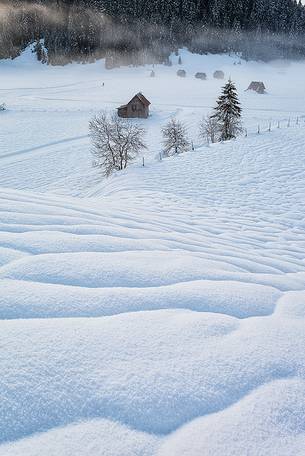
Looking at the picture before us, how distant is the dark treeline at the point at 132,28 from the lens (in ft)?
321

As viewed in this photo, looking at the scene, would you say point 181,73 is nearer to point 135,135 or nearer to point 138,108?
point 138,108

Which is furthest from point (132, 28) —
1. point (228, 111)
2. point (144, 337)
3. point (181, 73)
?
point (144, 337)

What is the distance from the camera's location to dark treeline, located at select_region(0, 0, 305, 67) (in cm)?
9794

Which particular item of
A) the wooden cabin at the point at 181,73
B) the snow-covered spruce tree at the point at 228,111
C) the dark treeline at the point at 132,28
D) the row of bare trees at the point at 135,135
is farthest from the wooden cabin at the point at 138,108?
the dark treeline at the point at 132,28

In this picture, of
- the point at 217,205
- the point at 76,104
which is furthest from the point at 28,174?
the point at 76,104

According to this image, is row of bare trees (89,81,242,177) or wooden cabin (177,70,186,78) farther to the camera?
wooden cabin (177,70,186,78)

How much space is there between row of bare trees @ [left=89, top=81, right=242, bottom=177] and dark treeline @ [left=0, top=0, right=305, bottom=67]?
257 ft

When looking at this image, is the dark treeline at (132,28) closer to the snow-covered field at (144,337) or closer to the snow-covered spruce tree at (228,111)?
the snow-covered spruce tree at (228,111)

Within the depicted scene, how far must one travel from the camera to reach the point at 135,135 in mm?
20375

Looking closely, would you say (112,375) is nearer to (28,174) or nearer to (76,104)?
(28,174)

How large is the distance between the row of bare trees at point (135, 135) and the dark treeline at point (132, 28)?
7831 centimetres

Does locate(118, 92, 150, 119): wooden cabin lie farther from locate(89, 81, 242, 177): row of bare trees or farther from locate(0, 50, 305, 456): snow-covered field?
locate(0, 50, 305, 456): snow-covered field

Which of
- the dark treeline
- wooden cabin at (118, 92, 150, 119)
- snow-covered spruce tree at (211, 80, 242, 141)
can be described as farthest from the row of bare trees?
the dark treeline

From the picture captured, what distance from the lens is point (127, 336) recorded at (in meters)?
1.69
